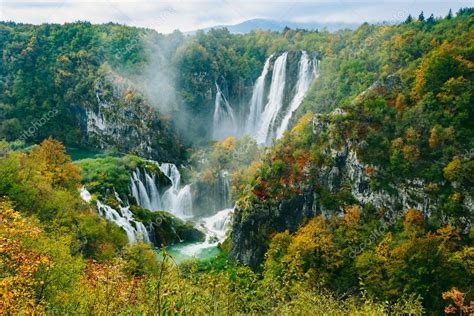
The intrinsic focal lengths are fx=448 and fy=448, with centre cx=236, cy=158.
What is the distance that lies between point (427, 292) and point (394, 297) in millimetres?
1965

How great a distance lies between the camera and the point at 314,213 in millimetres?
36031

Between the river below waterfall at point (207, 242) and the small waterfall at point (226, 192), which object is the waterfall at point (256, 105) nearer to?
the small waterfall at point (226, 192)

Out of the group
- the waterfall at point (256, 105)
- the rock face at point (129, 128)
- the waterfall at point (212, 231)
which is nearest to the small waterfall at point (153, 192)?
the waterfall at point (212, 231)

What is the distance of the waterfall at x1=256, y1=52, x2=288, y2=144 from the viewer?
6931 centimetres

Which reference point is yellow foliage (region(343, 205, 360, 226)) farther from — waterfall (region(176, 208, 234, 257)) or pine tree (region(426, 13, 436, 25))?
pine tree (region(426, 13, 436, 25))

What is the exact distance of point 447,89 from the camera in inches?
1342

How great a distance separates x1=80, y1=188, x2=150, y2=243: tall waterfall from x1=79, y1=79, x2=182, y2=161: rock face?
102 feet

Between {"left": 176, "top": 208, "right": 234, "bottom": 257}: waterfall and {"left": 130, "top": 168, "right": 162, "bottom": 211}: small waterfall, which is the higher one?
{"left": 130, "top": 168, "right": 162, "bottom": 211}: small waterfall

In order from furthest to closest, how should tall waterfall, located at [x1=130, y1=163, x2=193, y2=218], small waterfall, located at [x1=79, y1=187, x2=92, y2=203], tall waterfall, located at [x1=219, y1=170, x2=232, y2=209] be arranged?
tall waterfall, located at [x1=219, y1=170, x2=232, y2=209]
tall waterfall, located at [x1=130, y1=163, x2=193, y2=218]
small waterfall, located at [x1=79, y1=187, x2=92, y2=203]

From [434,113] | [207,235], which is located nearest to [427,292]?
[434,113]

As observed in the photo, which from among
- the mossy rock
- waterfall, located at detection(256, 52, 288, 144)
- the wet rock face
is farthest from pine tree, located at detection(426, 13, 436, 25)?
the mossy rock

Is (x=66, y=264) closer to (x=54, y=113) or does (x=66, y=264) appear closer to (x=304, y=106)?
(x=304, y=106)

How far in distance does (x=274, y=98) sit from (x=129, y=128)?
24707 millimetres

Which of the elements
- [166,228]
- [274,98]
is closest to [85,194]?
[166,228]
